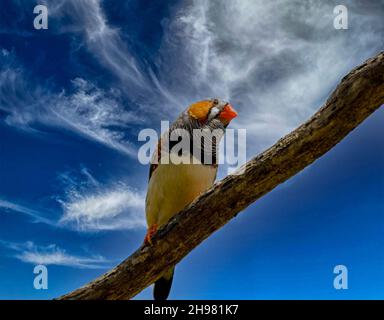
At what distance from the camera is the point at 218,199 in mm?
4316

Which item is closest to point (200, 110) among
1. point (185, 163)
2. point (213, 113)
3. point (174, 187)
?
point (213, 113)

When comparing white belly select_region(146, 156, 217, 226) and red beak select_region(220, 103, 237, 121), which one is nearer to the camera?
white belly select_region(146, 156, 217, 226)

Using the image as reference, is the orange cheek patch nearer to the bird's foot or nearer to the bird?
the bird

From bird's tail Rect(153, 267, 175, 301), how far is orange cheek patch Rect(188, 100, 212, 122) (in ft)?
6.55

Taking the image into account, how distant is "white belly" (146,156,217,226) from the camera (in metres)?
5.00

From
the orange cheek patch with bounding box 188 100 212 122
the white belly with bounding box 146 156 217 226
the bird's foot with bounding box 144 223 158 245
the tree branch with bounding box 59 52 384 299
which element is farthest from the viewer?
the orange cheek patch with bounding box 188 100 212 122

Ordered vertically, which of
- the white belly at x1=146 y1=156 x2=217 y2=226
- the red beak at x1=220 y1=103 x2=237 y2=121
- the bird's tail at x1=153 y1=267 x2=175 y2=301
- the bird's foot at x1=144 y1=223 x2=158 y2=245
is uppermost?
the red beak at x1=220 y1=103 x2=237 y2=121

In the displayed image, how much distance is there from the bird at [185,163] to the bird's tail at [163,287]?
586 millimetres

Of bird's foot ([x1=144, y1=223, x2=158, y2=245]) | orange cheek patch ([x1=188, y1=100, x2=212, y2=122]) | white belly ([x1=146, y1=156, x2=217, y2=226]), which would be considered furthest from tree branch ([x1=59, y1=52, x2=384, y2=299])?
orange cheek patch ([x1=188, y1=100, x2=212, y2=122])

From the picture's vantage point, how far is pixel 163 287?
18.5ft
